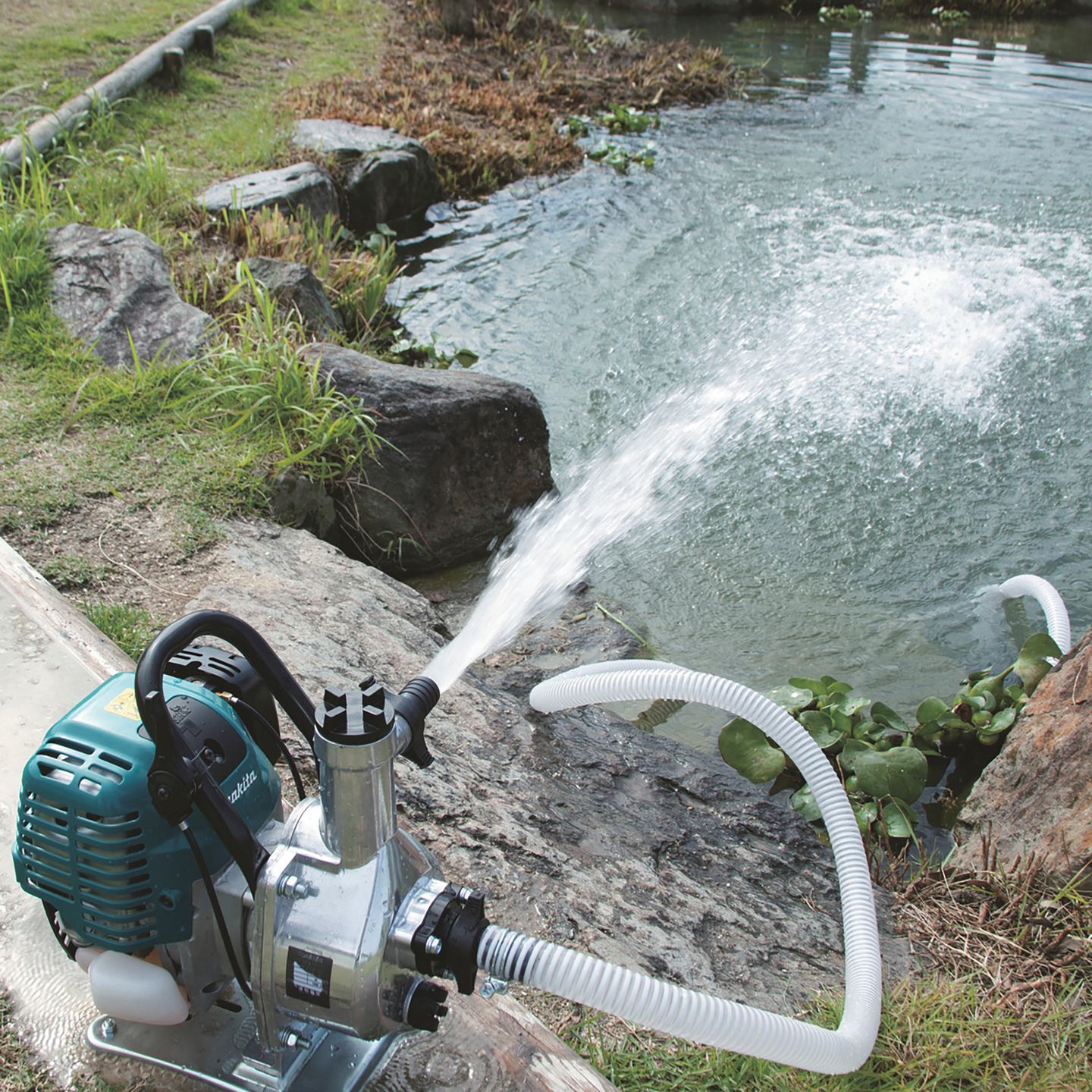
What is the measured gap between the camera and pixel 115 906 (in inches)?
51.7

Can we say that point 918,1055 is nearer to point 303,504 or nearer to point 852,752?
point 852,752

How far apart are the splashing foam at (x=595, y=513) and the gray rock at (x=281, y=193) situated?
294 centimetres

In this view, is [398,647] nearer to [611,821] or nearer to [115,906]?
[611,821]

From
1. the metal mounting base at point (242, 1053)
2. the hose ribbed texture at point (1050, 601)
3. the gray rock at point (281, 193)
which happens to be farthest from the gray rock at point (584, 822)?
the gray rock at point (281, 193)

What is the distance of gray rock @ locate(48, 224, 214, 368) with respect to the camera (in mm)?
4098

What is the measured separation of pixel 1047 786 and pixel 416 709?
1.69 meters

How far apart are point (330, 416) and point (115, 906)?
2887 millimetres

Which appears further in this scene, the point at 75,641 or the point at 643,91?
the point at 643,91

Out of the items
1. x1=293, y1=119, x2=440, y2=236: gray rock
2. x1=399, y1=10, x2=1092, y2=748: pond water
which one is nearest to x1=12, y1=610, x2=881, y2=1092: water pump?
x1=399, y1=10, x2=1092, y2=748: pond water

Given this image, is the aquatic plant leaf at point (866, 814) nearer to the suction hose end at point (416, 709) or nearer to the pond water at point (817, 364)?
the pond water at point (817, 364)

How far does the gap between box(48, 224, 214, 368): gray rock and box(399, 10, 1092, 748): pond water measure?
192cm

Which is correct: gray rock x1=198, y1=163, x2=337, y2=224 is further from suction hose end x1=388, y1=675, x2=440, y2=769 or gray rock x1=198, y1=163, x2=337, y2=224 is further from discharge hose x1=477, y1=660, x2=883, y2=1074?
suction hose end x1=388, y1=675, x2=440, y2=769

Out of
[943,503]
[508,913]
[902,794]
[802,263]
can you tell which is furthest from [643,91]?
[508,913]

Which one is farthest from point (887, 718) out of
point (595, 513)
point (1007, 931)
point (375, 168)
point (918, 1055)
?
point (375, 168)
